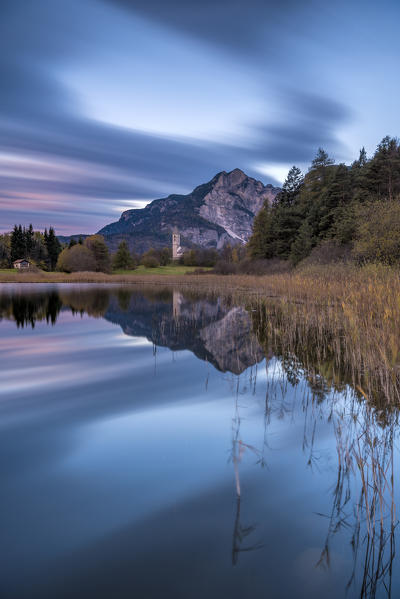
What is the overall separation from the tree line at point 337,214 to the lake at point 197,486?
66.8ft

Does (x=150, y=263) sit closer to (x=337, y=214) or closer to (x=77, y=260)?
(x=77, y=260)

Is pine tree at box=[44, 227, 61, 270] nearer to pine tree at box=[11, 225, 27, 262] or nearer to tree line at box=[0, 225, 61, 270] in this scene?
tree line at box=[0, 225, 61, 270]

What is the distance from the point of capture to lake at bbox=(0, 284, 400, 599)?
2.58 metres

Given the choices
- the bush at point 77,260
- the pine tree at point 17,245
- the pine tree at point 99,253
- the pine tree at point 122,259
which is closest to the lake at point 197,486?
the bush at point 77,260

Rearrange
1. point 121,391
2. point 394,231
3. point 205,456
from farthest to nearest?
1. point 394,231
2. point 121,391
3. point 205,456

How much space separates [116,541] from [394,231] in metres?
26.0

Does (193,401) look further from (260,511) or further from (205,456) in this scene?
(260,511)

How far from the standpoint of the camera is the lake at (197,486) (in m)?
2.58

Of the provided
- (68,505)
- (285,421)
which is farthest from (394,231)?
(68,505)

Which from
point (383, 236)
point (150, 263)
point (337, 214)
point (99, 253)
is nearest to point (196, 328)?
point (383, 236)

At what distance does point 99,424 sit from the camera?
5.31 m

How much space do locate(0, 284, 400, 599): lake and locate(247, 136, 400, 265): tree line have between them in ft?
66.8

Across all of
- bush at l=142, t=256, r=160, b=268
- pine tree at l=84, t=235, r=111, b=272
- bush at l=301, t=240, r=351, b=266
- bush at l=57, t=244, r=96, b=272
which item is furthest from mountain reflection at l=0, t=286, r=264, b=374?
bush at l=142, t=256, r=160, b=268

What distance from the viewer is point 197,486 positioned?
3.62 metres
